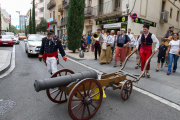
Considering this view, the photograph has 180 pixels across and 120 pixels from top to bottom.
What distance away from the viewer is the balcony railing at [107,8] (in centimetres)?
1641

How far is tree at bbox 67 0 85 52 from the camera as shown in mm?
12578

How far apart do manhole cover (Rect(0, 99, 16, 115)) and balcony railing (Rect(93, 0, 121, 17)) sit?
572 inches

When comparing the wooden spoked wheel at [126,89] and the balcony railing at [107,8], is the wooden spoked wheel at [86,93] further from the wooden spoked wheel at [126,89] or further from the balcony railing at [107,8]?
the balcony railing at [107,8]

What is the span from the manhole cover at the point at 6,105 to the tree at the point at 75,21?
31.5ft

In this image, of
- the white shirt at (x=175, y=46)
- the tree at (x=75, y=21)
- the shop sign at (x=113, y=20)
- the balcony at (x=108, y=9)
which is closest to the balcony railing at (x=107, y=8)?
the balcony at (x=108, y=9)

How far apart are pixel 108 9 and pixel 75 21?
20.8ft

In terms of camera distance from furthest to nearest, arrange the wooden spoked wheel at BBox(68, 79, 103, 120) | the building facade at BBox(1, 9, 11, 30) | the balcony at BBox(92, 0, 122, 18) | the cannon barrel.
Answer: the building facade at BBox(1, 9, 11, 30) → the balcony at BBox(92, 0, 122, 18) → the wooden spoked wheel at BBox(68, 79, 103, 120) → the cannon barrel

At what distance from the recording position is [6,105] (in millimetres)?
3467

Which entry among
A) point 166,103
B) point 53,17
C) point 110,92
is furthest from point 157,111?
point 53,17

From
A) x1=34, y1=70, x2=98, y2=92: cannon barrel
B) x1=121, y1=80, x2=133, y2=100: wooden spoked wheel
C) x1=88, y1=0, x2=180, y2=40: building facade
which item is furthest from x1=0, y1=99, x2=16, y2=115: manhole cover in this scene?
x1=88, y1=0, x2=180, y2=40: building facade

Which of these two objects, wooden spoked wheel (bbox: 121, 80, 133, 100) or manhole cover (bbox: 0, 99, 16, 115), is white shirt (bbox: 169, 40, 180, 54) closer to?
wooden spoked wheel (bbox: 121, 80, 133, 100)

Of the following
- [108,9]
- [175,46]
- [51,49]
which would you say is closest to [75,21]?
[108,9]

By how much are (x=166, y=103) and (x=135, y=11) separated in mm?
13071

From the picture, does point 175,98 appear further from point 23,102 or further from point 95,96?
point 23,102
